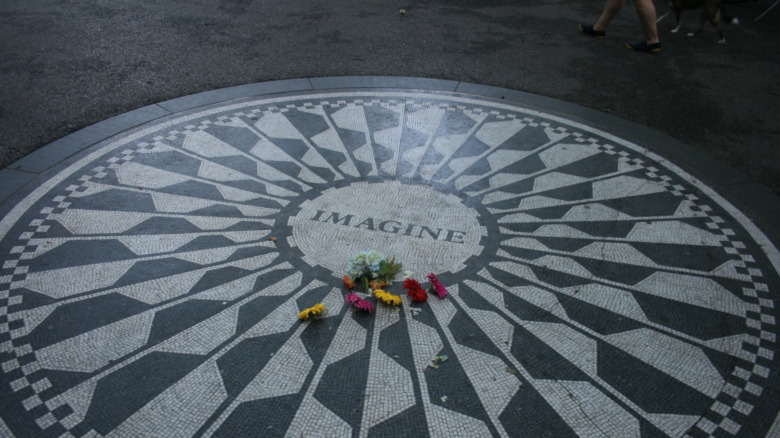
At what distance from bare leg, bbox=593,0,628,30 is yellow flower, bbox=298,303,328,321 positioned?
9173mm

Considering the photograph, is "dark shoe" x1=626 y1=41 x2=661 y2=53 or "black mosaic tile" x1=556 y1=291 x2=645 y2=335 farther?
"dark shoe" x1=626 y1=41 x2=661 y2=53

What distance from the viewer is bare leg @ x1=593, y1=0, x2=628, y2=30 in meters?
10.6

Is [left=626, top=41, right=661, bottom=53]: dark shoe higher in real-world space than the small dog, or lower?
lower

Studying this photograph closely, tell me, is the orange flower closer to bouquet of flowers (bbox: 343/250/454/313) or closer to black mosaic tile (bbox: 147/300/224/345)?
bouquet of flowers (bbox: 343/250/454/313)

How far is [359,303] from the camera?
475 centimetres

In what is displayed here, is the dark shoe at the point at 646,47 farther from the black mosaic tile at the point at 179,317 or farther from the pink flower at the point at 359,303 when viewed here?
the black mosaic tile at the point at 179,317

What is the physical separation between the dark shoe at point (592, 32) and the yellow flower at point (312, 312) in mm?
9534

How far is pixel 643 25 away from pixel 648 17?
0.27 meters

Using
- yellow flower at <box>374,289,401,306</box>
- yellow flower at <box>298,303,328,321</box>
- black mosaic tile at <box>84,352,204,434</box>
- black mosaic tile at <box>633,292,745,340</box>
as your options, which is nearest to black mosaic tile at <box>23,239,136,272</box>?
black mosaic tile at <box>84,352,204,434</box>

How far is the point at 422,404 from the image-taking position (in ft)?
13.0

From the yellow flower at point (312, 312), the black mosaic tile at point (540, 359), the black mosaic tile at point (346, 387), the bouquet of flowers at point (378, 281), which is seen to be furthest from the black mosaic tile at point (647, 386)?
the yellow flower at point (312, 312)

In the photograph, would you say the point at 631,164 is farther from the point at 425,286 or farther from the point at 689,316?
the point at 425,286

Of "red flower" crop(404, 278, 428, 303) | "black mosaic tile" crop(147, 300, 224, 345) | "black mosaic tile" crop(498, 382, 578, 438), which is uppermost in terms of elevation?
"red flower" crop(404, 278, 428, 303)

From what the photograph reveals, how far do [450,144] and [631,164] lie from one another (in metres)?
2.37
